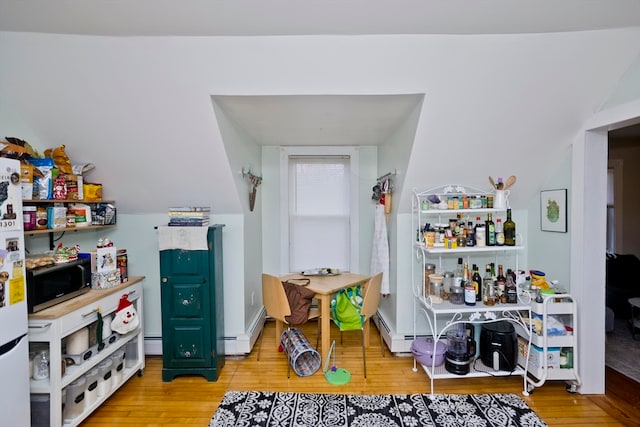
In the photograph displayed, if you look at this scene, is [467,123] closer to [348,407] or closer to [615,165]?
[348,407]

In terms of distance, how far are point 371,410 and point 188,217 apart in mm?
2052

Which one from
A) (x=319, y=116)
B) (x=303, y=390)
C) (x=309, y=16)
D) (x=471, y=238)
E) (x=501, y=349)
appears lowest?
(x=303, y=390)

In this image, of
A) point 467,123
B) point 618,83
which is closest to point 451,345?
point 467,123

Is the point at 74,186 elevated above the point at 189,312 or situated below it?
above

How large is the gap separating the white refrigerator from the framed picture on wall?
Answer: 12.1 ft

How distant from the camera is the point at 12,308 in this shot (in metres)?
1.46

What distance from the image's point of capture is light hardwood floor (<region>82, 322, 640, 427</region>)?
1.92 meters

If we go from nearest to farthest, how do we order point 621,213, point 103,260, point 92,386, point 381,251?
point 92,386, point 103,260, point 381,251, point 621,213

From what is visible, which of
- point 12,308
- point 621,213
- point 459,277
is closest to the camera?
point 12,308

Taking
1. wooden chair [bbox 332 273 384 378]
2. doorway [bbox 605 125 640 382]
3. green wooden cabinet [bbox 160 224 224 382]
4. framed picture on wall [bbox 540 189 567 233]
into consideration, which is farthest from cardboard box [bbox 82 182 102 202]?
doorway [bbox 605 125 640 382]

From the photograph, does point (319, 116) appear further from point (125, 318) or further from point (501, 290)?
point (125, 318)

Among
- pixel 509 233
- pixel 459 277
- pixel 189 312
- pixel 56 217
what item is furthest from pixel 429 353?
pixel 56 217

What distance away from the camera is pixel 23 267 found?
1537 mm

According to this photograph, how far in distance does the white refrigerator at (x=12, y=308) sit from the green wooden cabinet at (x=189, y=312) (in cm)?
85
